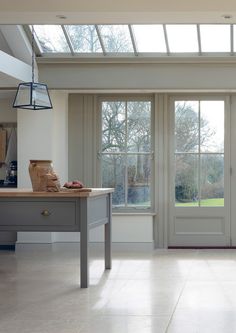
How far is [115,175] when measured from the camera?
8.34 metres

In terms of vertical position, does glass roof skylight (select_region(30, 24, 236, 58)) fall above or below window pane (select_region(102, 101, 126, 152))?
above

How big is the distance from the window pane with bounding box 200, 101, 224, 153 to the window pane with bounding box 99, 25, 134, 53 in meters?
1.47

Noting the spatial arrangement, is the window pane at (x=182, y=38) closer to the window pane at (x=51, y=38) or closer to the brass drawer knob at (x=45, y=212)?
the window pane at (x=51, y=38)

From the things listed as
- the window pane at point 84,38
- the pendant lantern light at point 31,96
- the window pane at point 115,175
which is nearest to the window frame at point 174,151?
the window pane at point 115,175

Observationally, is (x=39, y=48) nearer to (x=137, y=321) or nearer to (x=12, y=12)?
(x=12, y=12)

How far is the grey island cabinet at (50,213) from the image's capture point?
17.5 feet

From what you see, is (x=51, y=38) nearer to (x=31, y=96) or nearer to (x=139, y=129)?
(x=139, y=129)

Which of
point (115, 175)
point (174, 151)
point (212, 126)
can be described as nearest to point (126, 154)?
point (115, 175)

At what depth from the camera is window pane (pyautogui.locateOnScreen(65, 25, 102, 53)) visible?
24.6 ft

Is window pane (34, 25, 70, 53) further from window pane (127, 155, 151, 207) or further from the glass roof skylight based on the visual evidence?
window pane (127, 155, 151, 207)

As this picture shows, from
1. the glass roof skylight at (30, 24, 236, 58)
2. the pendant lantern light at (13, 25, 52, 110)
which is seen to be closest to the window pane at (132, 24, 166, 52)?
the glass roof skylight at (30, 24, 236, 58)

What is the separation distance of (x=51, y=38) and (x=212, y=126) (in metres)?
2.65

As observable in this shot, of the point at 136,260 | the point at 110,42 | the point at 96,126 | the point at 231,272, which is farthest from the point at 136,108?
the point at 231,272

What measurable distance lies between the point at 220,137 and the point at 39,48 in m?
2.91
